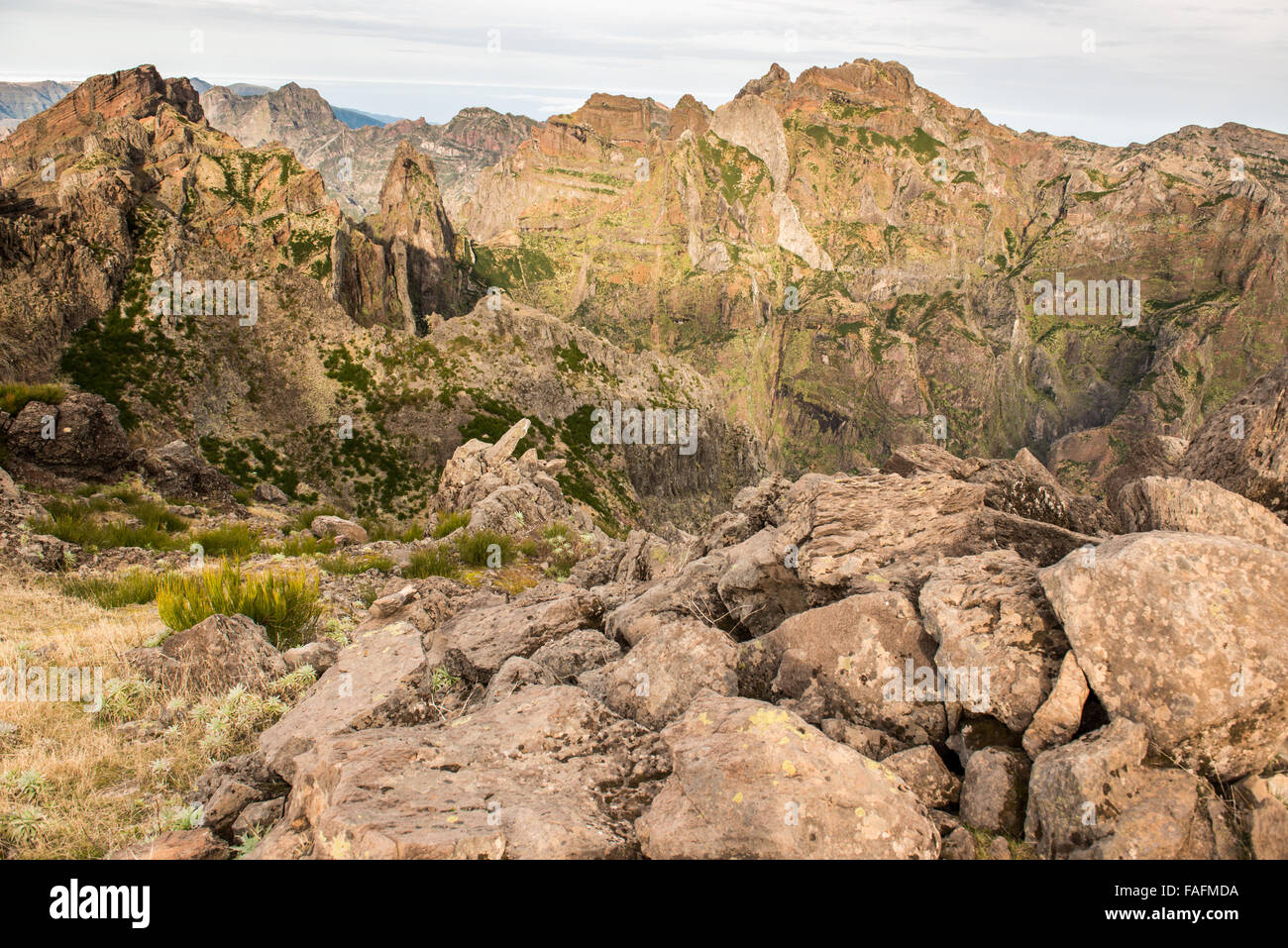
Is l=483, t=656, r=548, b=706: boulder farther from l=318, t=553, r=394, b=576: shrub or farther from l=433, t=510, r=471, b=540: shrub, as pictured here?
l=433, t=510, r=471, b=540: shrub

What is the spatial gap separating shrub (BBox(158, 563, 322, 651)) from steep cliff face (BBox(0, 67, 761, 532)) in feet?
104

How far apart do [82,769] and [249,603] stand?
3.57m

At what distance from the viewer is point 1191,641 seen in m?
4.72

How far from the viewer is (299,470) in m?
42.1

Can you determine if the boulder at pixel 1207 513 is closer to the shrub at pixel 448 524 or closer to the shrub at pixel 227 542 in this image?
the shrub at pixel 448 524

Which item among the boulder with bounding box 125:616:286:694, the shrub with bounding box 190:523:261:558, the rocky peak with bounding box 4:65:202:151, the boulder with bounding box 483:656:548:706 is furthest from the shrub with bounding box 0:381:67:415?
the rocky peak with bounding box 4:65:202:151

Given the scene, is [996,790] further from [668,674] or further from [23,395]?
[23,395]

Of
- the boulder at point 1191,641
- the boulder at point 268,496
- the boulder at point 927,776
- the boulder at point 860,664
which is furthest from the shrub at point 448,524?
the boulder at point 1191,641

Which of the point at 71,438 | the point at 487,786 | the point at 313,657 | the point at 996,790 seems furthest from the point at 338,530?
the point at 996,790

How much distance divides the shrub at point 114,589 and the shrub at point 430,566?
420 centimetres

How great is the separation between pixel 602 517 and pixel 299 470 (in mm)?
19925

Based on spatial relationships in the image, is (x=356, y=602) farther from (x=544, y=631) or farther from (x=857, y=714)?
(x=857, y=714)

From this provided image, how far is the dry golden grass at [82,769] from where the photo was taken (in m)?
4.68

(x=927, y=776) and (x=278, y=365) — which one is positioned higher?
(x=278, y=365)
